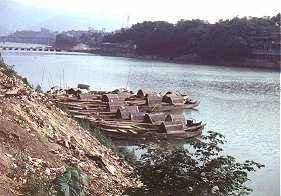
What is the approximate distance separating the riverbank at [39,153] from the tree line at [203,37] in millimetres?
83603

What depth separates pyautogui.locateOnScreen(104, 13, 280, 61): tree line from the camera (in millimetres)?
92750

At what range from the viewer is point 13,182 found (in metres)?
6.20

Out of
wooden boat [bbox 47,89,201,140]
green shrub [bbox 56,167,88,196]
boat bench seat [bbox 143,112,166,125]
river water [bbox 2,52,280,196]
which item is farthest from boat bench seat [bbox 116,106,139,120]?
green shrub [bbox 56,167,88,196]

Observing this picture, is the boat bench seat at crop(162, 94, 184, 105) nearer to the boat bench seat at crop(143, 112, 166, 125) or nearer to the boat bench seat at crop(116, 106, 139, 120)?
the boat bench seat at crop(116, 106, 139, 120)

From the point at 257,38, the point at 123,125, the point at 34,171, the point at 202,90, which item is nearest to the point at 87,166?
the point at 34,171

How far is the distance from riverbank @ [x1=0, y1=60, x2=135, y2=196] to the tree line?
83.6m

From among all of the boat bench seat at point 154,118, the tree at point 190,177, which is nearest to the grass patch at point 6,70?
the tree at point 190,177

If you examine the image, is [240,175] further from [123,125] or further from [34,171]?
[123,125]

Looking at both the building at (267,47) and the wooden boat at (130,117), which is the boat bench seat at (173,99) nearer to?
the wooden boat at (130,117)

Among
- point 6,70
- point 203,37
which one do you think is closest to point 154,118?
point 6,70

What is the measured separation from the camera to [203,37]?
9906 centimetres

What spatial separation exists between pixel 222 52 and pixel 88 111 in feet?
231

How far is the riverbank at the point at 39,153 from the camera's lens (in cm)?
640

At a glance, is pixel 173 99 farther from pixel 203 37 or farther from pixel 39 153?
pixel 203 37
